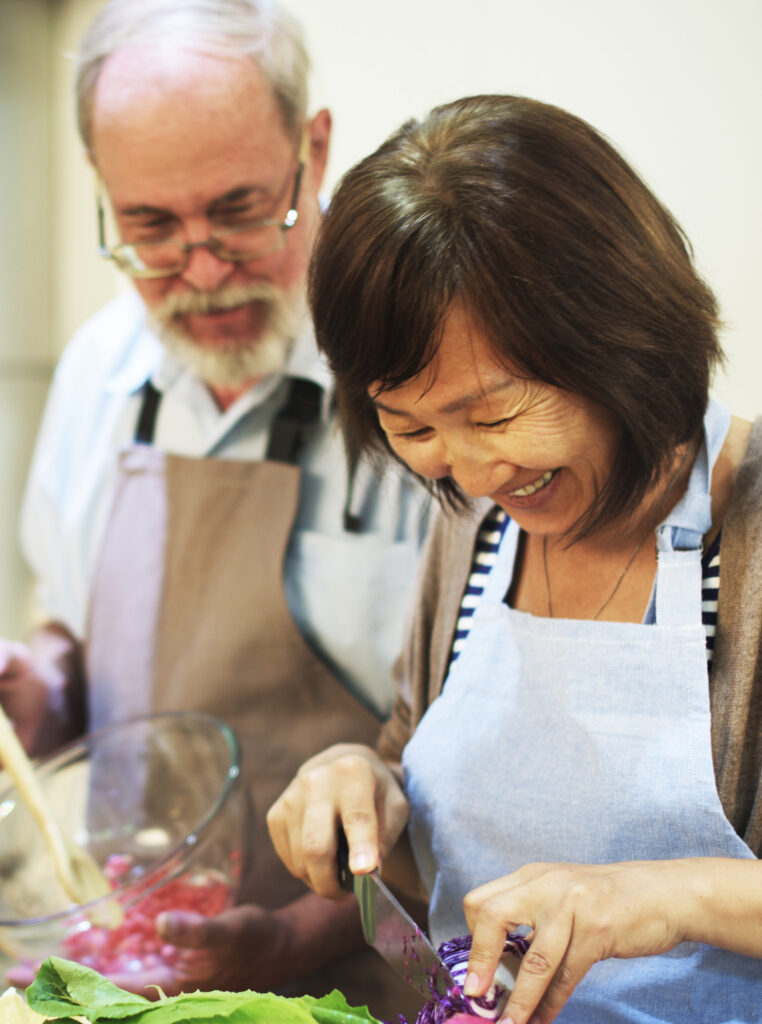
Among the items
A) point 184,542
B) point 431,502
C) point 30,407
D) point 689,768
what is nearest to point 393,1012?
point 689,768

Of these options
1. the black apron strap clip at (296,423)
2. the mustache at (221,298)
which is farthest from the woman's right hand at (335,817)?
the mustache at (221,298)

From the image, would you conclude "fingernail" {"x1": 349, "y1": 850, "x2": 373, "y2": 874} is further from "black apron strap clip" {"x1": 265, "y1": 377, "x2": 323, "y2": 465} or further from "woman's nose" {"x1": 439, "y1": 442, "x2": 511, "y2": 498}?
"black apron strap clip" {"x1": 265, "y1": 377, "x2": 323, "y2": 465}

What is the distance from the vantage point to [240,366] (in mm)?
1383

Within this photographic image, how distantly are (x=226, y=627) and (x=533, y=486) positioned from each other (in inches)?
23.8

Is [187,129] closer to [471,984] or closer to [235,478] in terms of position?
[235,478]

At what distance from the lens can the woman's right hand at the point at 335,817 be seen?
0.85 metres

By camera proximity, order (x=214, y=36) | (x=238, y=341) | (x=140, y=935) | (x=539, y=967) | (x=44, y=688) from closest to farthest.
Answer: (x=539, y=967) → (x=140, y=935) → (x=214, y=36) → (x=238, y=341) → (x=44, y=688)

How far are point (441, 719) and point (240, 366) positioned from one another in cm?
64

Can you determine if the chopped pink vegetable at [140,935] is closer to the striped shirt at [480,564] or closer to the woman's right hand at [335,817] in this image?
the woman's right hand at [335,817]

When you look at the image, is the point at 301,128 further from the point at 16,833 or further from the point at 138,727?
the point at 16,833

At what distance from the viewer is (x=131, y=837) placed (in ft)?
4.25

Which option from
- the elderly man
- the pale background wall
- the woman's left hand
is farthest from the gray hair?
the woman's left hand

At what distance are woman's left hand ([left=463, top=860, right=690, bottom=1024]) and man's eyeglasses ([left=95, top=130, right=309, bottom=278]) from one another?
0.88 m

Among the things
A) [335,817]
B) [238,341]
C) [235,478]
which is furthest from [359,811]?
[238,341]
